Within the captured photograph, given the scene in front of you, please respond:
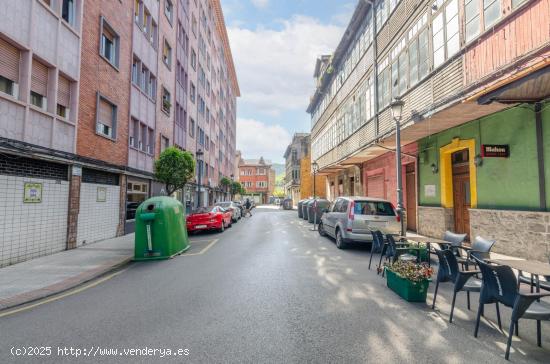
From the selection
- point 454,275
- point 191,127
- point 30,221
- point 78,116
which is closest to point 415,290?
point 454,275

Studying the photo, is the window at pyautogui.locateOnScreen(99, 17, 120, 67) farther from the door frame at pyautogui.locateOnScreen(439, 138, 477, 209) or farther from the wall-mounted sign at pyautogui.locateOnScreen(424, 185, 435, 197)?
the wall-mounted sign at pyautogui.locateOnScreen(424, 185, 435, 197)

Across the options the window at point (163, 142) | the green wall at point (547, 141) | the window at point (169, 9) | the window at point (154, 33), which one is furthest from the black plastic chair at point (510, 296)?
the window at point (169, 9)

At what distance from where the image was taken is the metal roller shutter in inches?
665

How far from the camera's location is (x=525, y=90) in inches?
250

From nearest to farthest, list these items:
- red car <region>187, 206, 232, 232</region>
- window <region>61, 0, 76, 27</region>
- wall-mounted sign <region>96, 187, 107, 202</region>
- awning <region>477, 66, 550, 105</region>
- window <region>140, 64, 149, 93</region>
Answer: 1. awning <region>477, 66, 550, 105</region>
2. window <region>61, 0, 76, 27</region>
3. wall-mounted sign <region>96, 187, 107, 202</region>
4. red car <region>187, 206, 232, 232</region>
5. window <region>140, 64, 149, 93</region>

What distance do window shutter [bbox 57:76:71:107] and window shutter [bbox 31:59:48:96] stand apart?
540 mm

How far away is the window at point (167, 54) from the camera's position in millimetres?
18939

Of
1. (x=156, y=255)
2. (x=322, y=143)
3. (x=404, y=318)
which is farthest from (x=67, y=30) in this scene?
(x=322, y=143)

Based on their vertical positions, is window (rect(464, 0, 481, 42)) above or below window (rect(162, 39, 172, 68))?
below

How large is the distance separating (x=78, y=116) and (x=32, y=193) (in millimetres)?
3409

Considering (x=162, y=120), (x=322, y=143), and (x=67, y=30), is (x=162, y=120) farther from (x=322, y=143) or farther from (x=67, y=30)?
(x=322, y=143)

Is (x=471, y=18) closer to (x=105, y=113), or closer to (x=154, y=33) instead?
(x=105, y=113)

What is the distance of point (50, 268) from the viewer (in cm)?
689

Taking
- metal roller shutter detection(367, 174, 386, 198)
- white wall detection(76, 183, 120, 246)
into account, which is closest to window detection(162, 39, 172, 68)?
white wall detection(76, 183, 120, 246)
